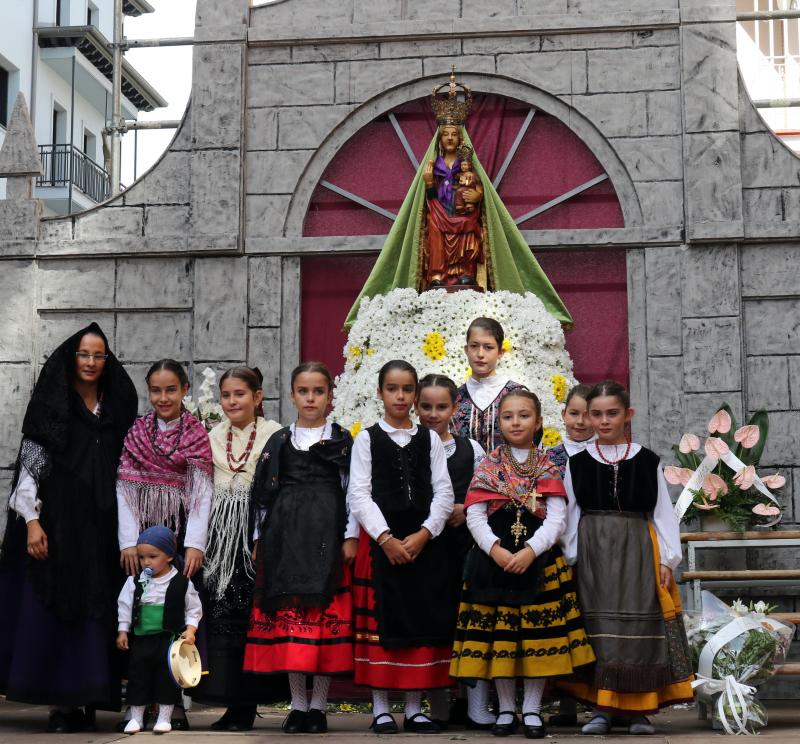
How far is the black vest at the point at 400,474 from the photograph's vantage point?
5.89 m

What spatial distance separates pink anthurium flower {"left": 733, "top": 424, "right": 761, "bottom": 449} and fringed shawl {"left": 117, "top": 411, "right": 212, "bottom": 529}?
358cm

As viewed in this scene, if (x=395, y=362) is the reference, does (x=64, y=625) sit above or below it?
below

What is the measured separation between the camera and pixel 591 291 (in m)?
9.55

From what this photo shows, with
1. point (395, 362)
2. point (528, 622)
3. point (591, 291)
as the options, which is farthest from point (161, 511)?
point (591, 291)

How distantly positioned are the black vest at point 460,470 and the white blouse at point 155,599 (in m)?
1.26

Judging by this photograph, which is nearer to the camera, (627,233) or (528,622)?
(528,622)

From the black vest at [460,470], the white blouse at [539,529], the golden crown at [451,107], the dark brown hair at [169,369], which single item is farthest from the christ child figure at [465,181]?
the white blouse at [539,529]

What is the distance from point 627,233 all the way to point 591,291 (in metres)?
0.47

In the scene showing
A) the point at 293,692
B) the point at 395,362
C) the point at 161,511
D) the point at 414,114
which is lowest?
the point at 293,692

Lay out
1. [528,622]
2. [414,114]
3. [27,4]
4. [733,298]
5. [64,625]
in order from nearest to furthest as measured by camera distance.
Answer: [528,622] → [64,625] → [733,298] → [414,114] → [27,4]

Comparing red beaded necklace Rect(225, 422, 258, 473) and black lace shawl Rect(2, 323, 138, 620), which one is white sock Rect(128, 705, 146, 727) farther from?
red beaded necklace Rect(225, 422, 258, 473)

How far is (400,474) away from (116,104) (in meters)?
6.52

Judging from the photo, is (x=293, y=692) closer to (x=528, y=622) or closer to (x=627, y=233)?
(x=528, y=622)

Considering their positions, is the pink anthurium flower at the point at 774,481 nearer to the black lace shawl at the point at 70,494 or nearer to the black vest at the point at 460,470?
the black vest at the point at 460,470
